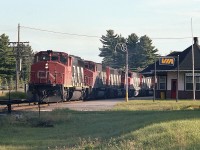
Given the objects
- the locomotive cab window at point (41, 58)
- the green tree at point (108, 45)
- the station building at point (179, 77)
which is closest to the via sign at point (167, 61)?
the station building at point (179, 77)

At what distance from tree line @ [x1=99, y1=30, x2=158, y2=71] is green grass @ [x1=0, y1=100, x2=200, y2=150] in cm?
9140

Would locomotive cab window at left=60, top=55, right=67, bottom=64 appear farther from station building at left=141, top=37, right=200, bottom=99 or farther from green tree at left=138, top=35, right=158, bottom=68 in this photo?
green tree at left=138, top=35, right=158, bottom=68

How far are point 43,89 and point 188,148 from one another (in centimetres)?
2187

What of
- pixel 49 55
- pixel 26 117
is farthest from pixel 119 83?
pixel 26 117

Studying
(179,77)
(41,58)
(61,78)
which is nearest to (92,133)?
(61,78)

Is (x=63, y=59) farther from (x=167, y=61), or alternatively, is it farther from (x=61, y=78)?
(x=167, y=61)

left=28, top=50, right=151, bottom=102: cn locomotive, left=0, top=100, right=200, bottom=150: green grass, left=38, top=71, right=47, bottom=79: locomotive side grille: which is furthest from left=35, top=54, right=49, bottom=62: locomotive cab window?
left=0, top=100, right=200, bottom=150: green grass

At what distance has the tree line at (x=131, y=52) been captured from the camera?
117875mm

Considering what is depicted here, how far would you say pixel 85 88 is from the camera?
41.7m

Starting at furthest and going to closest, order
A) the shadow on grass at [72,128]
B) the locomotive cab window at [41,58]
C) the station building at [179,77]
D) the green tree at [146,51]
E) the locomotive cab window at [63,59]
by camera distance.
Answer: the green tree at [146,51], the station building at [179,77], the locomotive cab window at [63,59], the locomotive cab window at [41,58], the shadow on grass at [72,128]

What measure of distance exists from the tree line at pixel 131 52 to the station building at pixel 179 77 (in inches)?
2443

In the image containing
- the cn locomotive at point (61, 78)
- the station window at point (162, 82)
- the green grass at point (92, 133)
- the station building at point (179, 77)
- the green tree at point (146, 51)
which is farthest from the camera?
the green tree at point (146, 51)

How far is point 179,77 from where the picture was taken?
47.6m

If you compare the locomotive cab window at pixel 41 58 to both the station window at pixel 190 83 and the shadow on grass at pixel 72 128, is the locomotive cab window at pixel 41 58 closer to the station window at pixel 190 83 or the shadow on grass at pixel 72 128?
the shadow on grass at pixel 72 128
